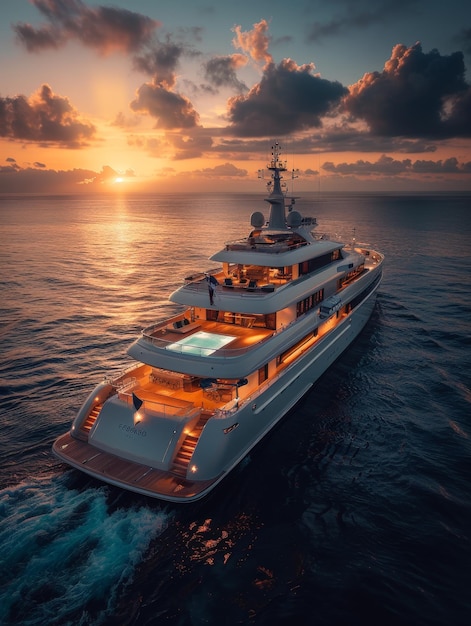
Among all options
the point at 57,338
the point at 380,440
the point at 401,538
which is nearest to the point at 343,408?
the point at 380,440

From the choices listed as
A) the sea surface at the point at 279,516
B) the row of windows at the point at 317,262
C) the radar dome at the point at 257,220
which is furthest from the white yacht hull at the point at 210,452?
the radar dome at the point at 257,220

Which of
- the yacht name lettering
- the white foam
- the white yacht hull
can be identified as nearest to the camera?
the white foam

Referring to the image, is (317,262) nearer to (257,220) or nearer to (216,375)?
(257,220)

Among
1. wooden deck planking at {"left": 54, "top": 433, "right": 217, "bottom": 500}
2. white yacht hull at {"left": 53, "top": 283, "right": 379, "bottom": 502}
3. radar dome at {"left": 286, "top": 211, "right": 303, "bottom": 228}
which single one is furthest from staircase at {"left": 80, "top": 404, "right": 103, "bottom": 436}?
radar dome at {"left": 286, "top": 211, "right": 303, "bottom": 228}

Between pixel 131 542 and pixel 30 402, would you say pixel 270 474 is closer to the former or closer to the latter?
pixel 131 542

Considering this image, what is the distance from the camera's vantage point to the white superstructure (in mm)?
14430

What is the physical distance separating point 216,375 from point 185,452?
10.4 feet

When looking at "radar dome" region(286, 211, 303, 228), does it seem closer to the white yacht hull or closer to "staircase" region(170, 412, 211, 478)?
the white yacht hull

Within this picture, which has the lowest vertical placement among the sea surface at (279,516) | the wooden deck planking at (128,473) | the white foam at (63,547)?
the sea surface at (279,516)

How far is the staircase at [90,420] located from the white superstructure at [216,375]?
41 mm

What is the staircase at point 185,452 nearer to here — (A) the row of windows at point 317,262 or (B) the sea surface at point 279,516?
(B) the sea surface at point 279,516

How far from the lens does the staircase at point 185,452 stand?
14.2 meters

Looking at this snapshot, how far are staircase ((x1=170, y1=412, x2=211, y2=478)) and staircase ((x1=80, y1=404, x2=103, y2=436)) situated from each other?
14.4 feet

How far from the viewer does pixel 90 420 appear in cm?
1673
